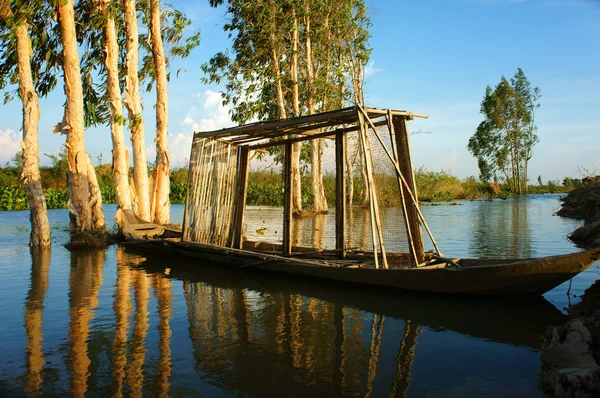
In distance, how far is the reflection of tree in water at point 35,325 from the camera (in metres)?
4.43

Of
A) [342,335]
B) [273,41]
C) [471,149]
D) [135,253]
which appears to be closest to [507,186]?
[471,149]

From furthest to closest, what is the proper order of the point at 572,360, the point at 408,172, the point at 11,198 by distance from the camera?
the point at 11,198 → the point at 408,172 → the point at 572,360

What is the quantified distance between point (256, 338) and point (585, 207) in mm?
18317

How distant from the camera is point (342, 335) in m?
5.73

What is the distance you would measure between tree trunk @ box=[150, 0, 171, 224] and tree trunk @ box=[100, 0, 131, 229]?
1379 mm

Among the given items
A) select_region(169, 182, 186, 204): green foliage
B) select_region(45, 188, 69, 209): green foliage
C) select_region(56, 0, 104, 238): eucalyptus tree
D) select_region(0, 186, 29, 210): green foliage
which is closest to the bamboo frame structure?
select_region(56, 0, 104, 238): eucalyptus tree

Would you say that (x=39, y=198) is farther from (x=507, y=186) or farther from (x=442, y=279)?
(x=507, y=186)

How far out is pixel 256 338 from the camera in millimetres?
5648

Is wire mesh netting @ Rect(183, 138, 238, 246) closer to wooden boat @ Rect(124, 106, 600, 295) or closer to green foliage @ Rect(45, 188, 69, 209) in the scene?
wooden boat @ Rect(124, 106, 600, 295)

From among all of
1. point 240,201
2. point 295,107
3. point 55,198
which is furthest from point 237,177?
point 55,198

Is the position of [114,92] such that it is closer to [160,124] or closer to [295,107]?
[160,124]

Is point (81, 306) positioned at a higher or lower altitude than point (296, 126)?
lower

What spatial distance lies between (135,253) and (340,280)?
23.2 ft

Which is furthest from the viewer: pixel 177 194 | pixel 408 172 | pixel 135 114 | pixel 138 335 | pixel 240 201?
pixel 177 194
